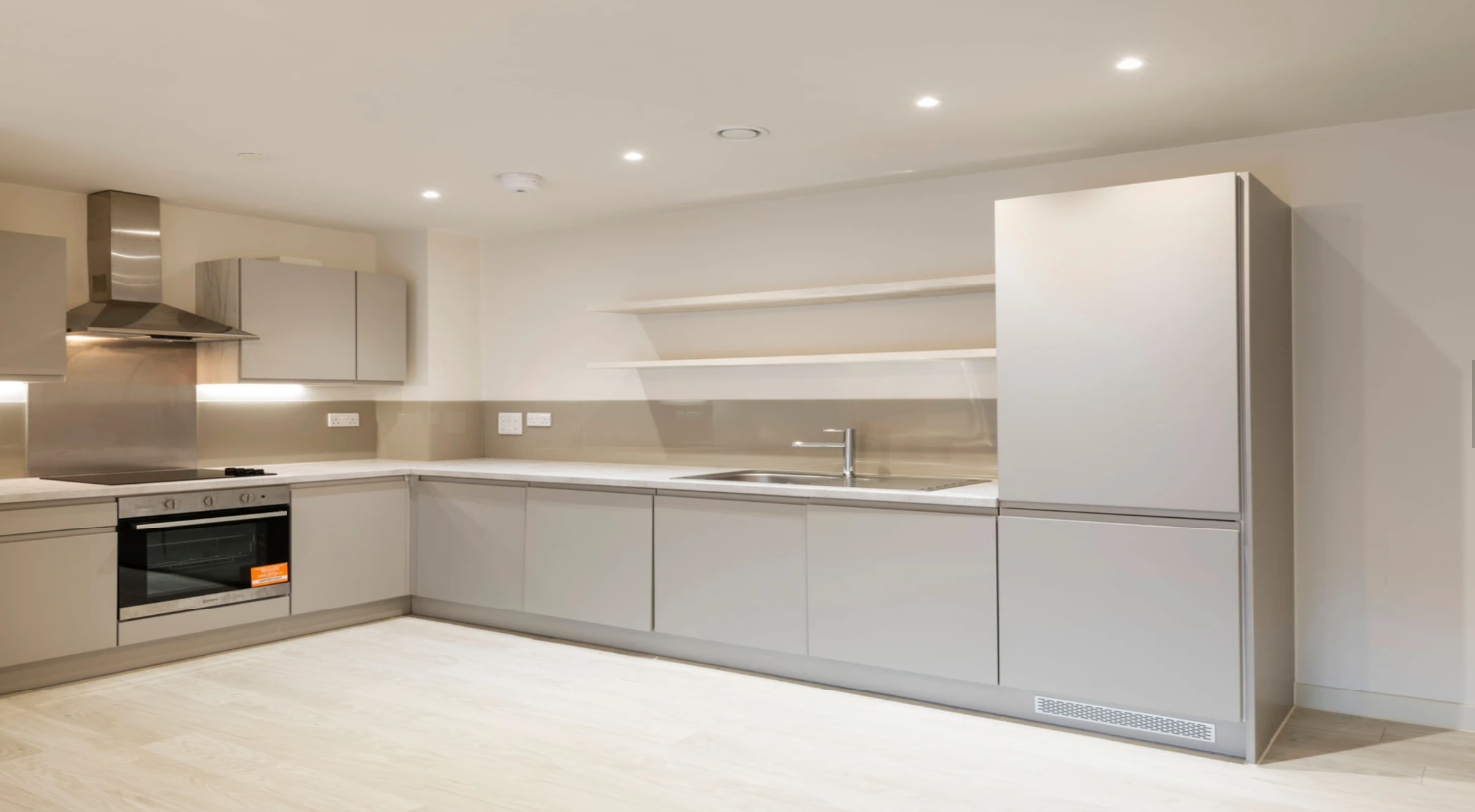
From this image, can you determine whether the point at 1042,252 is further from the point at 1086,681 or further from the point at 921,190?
the point at 1086,681

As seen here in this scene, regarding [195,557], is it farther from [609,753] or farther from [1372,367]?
[1372,367]

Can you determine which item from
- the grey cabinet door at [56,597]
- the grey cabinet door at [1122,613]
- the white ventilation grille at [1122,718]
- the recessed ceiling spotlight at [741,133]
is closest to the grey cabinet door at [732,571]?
the grey cabinet door at [1122,613]

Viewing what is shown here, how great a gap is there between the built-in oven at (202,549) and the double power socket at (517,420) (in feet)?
4.57

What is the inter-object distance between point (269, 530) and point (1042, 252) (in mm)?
3570

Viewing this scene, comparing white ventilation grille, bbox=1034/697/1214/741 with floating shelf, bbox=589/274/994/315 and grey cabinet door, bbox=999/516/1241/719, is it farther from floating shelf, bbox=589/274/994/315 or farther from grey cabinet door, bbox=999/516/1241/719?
floating shelf, bbox=589/274/994/315

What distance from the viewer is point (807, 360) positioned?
4391 millimetres

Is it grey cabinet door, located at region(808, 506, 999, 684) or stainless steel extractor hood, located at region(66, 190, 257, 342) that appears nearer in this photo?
grey cabinet door, located at region(808, 506, 999, 684)

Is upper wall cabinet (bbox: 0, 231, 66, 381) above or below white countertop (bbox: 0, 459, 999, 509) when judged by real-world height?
above

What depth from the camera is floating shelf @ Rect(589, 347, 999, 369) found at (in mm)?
3883

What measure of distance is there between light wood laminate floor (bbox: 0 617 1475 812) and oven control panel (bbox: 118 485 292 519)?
0.67 meters

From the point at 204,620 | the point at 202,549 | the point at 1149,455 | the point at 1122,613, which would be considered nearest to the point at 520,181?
the point at 202,549

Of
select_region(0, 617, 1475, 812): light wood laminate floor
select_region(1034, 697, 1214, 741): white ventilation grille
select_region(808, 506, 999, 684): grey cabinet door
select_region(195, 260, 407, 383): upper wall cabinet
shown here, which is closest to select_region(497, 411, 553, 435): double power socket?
select_region(195, 260, 407, 383): upper wall cabinet

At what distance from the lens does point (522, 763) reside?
3.03m

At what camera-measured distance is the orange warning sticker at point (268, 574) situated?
4.45 meters
